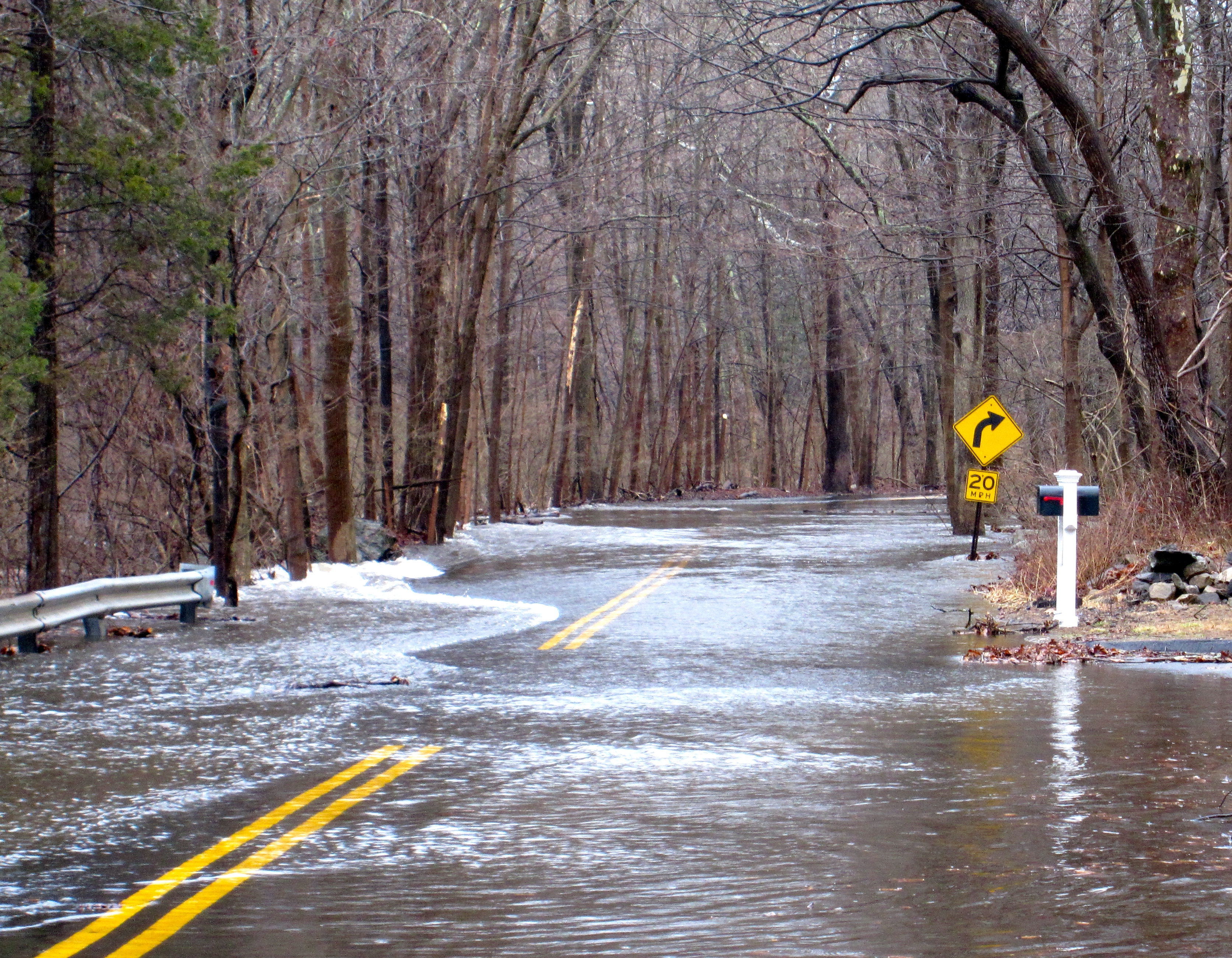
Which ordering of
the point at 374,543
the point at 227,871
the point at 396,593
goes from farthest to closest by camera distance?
the point at 374,543, the point at 396,593, the point at 227,871

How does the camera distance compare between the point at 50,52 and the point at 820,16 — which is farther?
the point at 820,16

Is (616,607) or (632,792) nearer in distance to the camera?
(632,792)

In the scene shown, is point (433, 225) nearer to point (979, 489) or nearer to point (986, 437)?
point (986, 437)

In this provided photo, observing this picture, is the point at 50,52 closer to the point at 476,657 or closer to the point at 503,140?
the point at 476,657

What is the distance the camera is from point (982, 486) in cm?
2436

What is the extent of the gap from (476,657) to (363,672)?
118 centimetres

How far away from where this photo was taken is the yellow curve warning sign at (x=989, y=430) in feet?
79.0

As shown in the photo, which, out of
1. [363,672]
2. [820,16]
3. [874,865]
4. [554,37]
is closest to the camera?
[874,865]

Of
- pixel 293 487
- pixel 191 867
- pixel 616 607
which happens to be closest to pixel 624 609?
pixel 616 607

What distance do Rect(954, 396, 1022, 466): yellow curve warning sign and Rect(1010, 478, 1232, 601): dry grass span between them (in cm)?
454

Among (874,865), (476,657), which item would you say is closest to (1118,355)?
(476,657)

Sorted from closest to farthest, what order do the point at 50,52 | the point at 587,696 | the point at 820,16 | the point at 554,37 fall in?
the point at 587,696, the point at 50,52, the point at 820,16, the point at 554,37

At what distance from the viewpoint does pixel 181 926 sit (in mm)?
5742

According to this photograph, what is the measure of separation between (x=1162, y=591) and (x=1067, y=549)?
56.7 inches
